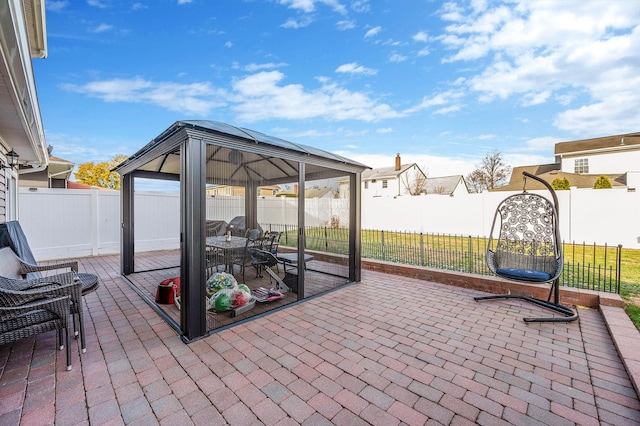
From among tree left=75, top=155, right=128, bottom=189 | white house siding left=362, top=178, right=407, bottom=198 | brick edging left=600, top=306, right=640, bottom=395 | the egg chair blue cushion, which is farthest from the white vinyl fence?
tree left=75, top=155, right=128, bottom=189

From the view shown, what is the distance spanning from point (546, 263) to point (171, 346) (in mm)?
4748

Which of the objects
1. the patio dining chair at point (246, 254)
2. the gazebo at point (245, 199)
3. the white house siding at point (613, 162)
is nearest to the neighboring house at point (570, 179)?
the white house siding at point (613, 162)

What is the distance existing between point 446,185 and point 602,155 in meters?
9.51

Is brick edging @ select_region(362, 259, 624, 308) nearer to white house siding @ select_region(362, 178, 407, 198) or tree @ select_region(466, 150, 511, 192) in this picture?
white house siding @ select_region(362, 178, 407, 198)

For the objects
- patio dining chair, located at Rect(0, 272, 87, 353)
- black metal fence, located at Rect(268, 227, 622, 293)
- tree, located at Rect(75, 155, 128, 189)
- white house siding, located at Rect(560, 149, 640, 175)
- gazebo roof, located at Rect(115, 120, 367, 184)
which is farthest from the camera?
tree, located at Rect(75, 155, 128, 189)

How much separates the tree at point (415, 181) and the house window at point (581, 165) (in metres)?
9.73

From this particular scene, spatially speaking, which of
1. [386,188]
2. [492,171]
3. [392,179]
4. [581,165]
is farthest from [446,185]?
[581,165]

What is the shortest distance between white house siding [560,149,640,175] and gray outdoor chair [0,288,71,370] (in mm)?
24786

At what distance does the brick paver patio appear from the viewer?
1727 mm

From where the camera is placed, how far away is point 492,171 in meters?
22.7

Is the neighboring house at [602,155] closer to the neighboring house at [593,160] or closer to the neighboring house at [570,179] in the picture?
the neighboring house at [593,160]

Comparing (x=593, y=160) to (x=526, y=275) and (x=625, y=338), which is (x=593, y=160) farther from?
(x=625, y=338)

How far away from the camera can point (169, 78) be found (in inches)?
372

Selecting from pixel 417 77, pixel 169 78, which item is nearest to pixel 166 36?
pixel 169 78
